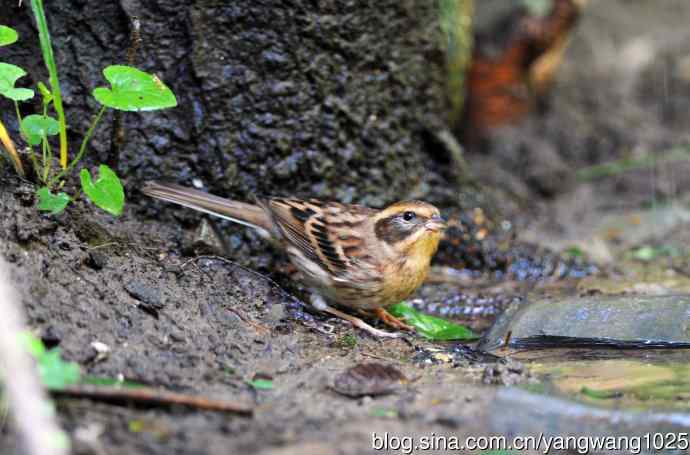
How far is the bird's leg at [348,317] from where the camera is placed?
16.5 ft

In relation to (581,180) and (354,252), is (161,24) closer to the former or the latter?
(354,252)

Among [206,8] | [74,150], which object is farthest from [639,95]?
[74,150]

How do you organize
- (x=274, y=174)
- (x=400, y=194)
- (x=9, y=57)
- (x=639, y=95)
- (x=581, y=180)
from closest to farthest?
(x=9, y=57) < (x=274, y=174) < (x=400, y=194) < (x=581, y=180) < (x=639, y=95)

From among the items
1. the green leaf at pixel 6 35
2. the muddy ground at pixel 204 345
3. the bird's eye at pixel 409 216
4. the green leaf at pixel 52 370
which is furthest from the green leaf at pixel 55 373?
the bird's eye at pixel 409 216

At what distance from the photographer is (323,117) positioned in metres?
5.75

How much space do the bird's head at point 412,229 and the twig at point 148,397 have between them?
2245mm

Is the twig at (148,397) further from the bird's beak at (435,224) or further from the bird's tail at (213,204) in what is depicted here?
the bird's beak at (435,224)

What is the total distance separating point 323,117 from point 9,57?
213 centimetres

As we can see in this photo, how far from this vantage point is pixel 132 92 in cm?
420

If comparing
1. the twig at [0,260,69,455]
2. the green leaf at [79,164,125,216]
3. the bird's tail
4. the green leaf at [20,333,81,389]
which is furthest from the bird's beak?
the twig at [0,260,69,455]

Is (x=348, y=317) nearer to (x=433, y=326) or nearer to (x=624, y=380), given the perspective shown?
(x=433, y=326)

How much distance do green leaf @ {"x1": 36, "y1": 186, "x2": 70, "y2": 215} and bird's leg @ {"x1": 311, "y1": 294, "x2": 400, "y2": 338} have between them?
71.4 inches

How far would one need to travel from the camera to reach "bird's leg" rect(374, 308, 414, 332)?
5.30 metres

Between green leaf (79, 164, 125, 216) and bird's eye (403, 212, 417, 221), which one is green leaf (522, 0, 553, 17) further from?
green leaf (79, 164, 125, 216)
